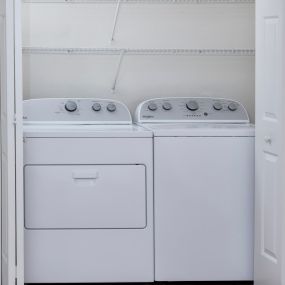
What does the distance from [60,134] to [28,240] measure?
574 mm

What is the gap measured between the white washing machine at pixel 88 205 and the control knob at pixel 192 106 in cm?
72

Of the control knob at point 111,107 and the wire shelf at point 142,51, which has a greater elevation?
the wire shelf at point 142,51

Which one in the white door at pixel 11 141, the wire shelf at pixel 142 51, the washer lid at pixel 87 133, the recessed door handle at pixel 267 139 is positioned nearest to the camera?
the white door at pixel 11 141

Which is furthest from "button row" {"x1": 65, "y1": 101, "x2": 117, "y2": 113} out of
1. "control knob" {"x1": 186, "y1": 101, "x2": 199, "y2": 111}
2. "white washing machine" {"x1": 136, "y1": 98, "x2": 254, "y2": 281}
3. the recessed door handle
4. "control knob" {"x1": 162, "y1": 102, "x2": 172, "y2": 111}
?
the recessed door handle

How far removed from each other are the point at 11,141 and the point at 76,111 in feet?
3.33

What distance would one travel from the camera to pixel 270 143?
3936 mm

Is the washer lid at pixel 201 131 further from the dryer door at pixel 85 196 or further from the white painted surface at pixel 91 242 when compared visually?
the dryer door at pixel 85 196

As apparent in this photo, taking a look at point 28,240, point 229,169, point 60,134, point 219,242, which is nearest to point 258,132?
point 229,169

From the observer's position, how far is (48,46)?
5008 mm

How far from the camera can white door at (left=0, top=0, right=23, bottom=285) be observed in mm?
3770

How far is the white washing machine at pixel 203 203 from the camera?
13.9ft

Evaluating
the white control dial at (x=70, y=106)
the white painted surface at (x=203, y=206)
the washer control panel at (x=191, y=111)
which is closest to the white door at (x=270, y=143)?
the white painted surface at (x=203, y=206)

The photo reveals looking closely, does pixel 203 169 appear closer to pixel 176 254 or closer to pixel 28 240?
pixel 176 254

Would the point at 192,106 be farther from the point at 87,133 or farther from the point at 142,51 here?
the point at 87,133
